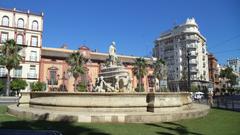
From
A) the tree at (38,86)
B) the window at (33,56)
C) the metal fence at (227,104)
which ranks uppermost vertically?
the window at (33,56)

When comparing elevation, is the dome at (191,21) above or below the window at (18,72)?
above

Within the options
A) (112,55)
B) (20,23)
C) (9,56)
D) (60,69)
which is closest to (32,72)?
(60,69)

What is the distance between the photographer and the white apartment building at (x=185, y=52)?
87.1 m

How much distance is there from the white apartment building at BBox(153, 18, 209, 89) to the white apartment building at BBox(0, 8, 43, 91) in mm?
42355

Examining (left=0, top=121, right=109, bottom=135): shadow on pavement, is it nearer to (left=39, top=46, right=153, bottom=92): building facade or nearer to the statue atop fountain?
the statue atop fountain

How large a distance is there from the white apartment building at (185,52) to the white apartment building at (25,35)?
42355 millimetres

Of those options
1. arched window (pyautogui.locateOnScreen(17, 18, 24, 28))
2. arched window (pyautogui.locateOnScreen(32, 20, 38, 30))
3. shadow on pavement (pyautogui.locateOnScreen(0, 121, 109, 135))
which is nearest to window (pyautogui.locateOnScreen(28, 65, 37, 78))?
arched window (pyautogui.locateOnScreen(32, 20, 38, 30))

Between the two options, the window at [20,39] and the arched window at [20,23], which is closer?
the arched window at [20,23]

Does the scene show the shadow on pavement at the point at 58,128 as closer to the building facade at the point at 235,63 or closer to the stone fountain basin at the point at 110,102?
the stone fountain basin at the point at 110,102

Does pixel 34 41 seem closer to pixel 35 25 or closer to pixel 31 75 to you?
pixel 35 25

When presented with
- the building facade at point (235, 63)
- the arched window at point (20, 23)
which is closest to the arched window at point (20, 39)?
the arched window at point (20, 23)

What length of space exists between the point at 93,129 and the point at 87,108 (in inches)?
133

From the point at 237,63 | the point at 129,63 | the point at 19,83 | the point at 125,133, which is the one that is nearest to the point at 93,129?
the point at 125,133

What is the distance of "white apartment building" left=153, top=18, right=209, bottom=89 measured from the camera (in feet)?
286
